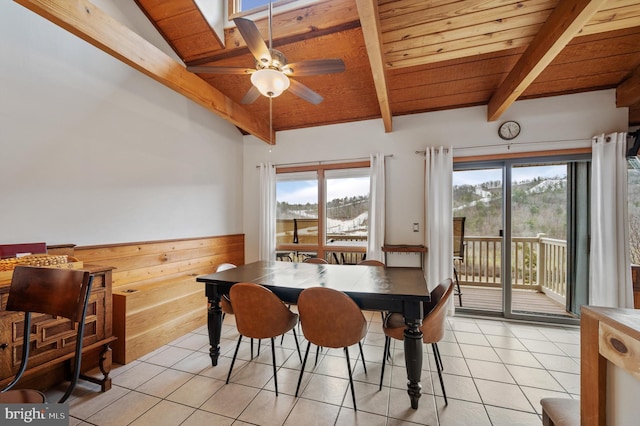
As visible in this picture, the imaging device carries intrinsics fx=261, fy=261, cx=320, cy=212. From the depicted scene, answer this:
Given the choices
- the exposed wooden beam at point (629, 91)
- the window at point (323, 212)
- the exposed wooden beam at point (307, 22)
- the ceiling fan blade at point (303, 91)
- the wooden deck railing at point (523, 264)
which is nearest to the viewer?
the ceiling fan blade at point (303, 91)

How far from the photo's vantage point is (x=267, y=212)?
426 centimetres

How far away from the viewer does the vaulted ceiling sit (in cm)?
195

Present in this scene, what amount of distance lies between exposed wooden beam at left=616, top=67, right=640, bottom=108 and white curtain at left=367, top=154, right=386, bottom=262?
2.63 meters

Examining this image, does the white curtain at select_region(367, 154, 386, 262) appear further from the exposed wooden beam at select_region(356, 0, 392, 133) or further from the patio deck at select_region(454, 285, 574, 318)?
the patio deck at select_region(454, 285, 574, 318)

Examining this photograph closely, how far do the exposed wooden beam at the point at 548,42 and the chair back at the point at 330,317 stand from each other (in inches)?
94.4

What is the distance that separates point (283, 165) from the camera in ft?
14.2

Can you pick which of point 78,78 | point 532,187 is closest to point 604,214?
point 532,187

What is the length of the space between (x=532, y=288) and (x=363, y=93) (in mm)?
3927

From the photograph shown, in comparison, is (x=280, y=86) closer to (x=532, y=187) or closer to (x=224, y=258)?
(x=224, y=258)

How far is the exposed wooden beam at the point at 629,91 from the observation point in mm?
2703

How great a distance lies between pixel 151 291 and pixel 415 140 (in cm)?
364

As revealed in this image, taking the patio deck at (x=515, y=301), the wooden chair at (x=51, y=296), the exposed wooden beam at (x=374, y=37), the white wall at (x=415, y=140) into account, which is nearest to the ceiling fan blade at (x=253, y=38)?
the exposed wooden beam at (x=374, y=37)

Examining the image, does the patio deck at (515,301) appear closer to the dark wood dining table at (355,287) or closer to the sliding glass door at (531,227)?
the sliding glass door at (531,227)

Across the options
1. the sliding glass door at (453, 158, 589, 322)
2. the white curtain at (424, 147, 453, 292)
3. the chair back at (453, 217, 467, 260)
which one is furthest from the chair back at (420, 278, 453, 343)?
the chair back at (453, 217, 467, 260)
